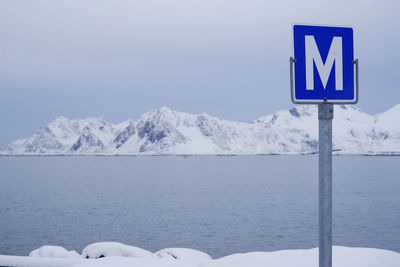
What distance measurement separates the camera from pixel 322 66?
441 centimetres

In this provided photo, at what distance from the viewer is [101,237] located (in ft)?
151

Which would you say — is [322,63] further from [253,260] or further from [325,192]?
[253,260]

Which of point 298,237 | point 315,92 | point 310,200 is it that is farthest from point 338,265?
point 310,200

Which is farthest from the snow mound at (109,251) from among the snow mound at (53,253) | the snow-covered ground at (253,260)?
the snow mound at (53,253)

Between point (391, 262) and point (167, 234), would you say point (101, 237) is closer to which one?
point (167, 234)

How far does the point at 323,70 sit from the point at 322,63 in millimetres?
75

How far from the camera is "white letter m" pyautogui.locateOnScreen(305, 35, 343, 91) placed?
4391 mm

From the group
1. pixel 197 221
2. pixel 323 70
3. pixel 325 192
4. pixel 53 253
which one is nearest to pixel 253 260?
pixel 325 192

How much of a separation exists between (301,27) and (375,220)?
188 feet

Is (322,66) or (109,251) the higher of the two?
(322,66)

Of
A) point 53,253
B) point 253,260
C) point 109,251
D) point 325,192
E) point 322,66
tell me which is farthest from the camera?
point 53,253

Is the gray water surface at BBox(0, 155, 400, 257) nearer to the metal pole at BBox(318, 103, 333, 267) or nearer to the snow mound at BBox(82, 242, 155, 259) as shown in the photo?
the snow mound at BBox(82, 242, 155, 259)

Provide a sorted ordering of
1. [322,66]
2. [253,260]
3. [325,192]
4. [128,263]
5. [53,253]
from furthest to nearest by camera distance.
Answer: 1. [53,253]
2. [253,260]
3. [128,263]
4. [322,66]
5. [325,192]

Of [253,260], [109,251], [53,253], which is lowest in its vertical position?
[53,253]
